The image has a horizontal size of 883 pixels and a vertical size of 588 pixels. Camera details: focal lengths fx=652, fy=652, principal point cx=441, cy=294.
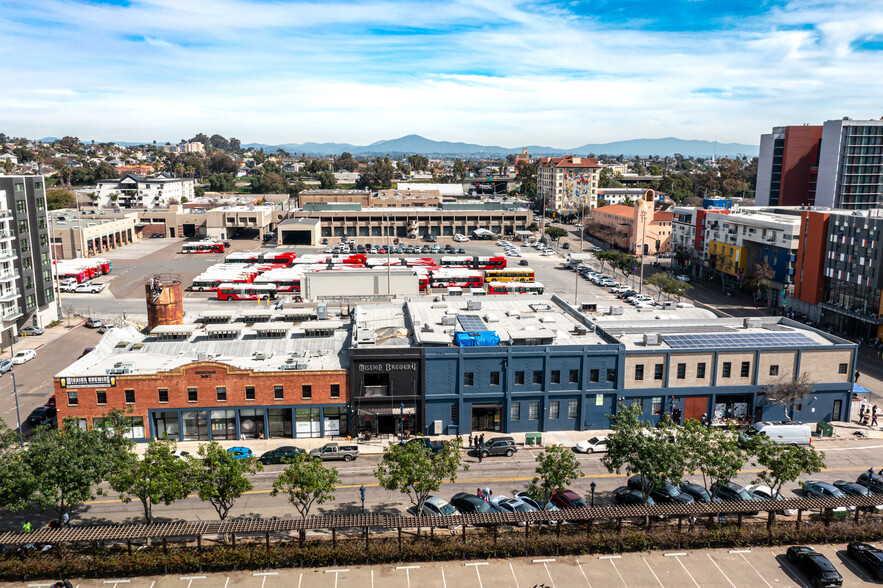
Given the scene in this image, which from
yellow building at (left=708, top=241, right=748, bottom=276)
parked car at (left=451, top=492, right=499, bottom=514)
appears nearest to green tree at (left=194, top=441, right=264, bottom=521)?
parked car at (left=451, top=492, right=499, bottom=514)

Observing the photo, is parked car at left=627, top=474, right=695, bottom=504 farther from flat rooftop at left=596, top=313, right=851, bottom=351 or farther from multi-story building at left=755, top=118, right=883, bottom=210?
multi-story building at left=755, top=118, right=883, bottom=210

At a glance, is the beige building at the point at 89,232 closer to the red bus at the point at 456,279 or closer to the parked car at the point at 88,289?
the parked car at the point at 88,289

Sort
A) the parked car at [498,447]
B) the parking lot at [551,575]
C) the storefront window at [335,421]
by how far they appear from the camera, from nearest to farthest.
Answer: the parking lot at [551,575], the parked car at [498,447], the storefront window at [335,421]

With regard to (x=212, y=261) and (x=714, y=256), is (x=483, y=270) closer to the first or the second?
(x=714, y=256)

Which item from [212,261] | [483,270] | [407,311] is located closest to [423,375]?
[407,311]

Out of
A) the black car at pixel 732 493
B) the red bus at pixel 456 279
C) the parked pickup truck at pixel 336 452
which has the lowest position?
the parked pickup truck at pixel 336 452

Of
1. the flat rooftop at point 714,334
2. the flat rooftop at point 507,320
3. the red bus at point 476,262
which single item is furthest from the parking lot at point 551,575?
the red bus at point 476,262

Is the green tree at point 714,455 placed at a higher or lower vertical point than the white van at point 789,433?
higher
